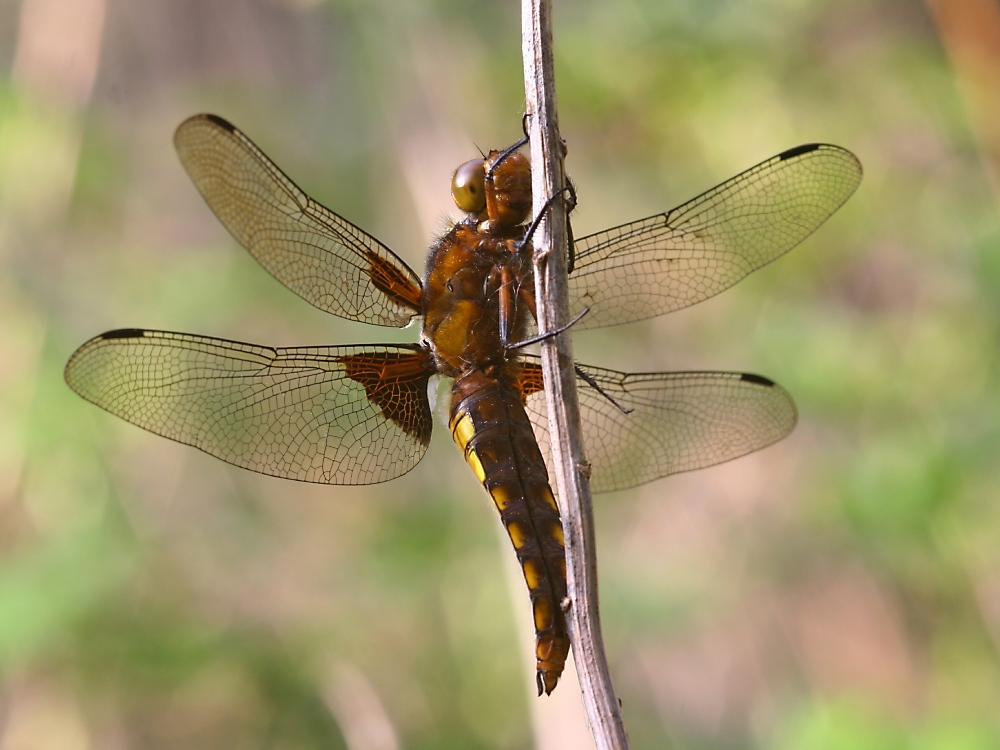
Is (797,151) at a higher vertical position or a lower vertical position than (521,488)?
higher

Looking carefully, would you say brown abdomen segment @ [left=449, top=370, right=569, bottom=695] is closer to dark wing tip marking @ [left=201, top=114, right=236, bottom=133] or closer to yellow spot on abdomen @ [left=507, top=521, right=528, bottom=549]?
yellow spot on abdomen @ [left=507, top=521, right=528, bottom=549]

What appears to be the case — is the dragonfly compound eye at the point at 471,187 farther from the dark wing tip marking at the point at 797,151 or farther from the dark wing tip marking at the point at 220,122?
the dark wing tip marking at the point at 797,151

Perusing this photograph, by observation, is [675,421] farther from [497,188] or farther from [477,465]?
[497,188]

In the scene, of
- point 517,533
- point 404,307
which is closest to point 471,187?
point 404,307

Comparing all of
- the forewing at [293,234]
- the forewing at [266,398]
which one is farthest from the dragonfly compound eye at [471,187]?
the forewing at [266,398]

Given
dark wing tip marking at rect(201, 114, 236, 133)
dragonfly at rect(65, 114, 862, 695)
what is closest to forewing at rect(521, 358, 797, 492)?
dragonfly at rect(65, 114, 862, 695)
